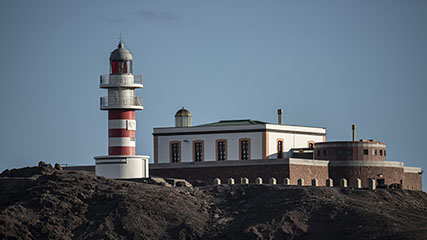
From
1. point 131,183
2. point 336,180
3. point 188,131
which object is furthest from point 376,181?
point 131,183

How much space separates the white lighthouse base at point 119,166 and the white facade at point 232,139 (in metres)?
9.16

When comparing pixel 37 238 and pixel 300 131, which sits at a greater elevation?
pixel 300 131

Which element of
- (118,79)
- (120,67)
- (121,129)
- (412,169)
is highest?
(120,67)

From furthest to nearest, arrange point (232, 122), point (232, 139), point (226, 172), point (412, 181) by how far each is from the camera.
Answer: point (232, 122), point (412, 181), point (232, 139), point (226, 172)

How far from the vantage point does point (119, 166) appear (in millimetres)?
65938

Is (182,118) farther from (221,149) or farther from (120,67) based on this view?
(120,67)

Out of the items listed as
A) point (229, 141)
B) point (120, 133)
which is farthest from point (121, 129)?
point (229, 141)

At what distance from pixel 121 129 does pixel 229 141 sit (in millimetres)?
10399

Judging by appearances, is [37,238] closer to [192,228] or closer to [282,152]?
[192,228]

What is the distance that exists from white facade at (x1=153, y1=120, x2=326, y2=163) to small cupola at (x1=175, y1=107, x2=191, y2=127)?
75.5 inches

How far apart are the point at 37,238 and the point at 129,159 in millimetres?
12015

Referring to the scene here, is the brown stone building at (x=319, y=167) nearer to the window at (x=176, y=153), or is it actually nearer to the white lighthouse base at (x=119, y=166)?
the window at (x=176, y=153)

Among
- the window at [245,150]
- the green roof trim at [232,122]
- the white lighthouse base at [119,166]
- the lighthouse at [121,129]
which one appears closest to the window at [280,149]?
the window at [245,150]

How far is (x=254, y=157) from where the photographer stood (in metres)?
73.4
